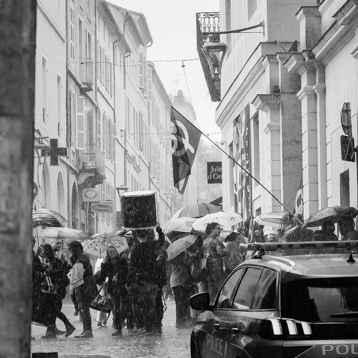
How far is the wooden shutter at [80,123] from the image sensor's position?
4131 cm

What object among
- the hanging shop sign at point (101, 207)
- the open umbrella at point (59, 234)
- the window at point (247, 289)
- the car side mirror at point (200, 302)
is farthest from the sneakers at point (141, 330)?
the hanging shop sign at point (101, 207)

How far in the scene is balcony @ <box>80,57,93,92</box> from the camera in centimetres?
4309

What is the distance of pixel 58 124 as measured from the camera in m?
37.6

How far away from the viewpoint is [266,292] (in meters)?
6.74

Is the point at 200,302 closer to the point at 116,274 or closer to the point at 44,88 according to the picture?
the point at 116,274

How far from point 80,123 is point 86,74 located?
300 cm

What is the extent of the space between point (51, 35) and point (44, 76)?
73.9 inches

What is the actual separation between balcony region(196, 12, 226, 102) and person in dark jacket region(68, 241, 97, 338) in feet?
72.1

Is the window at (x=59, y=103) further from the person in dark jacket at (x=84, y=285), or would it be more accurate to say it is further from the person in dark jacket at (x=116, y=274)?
the person in dark jacket at (x=84, y=285)

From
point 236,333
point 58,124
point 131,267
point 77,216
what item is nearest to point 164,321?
point 131,267

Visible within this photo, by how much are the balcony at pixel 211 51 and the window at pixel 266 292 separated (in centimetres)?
3175

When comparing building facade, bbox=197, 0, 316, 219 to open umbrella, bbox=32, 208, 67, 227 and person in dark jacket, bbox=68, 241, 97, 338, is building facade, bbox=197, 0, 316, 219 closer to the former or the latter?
open umbrella, bbox=32, 208, 67, 227

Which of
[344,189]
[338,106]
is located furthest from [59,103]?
[344,189]

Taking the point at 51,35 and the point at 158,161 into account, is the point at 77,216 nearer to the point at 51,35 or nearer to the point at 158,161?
the point at 51,35
